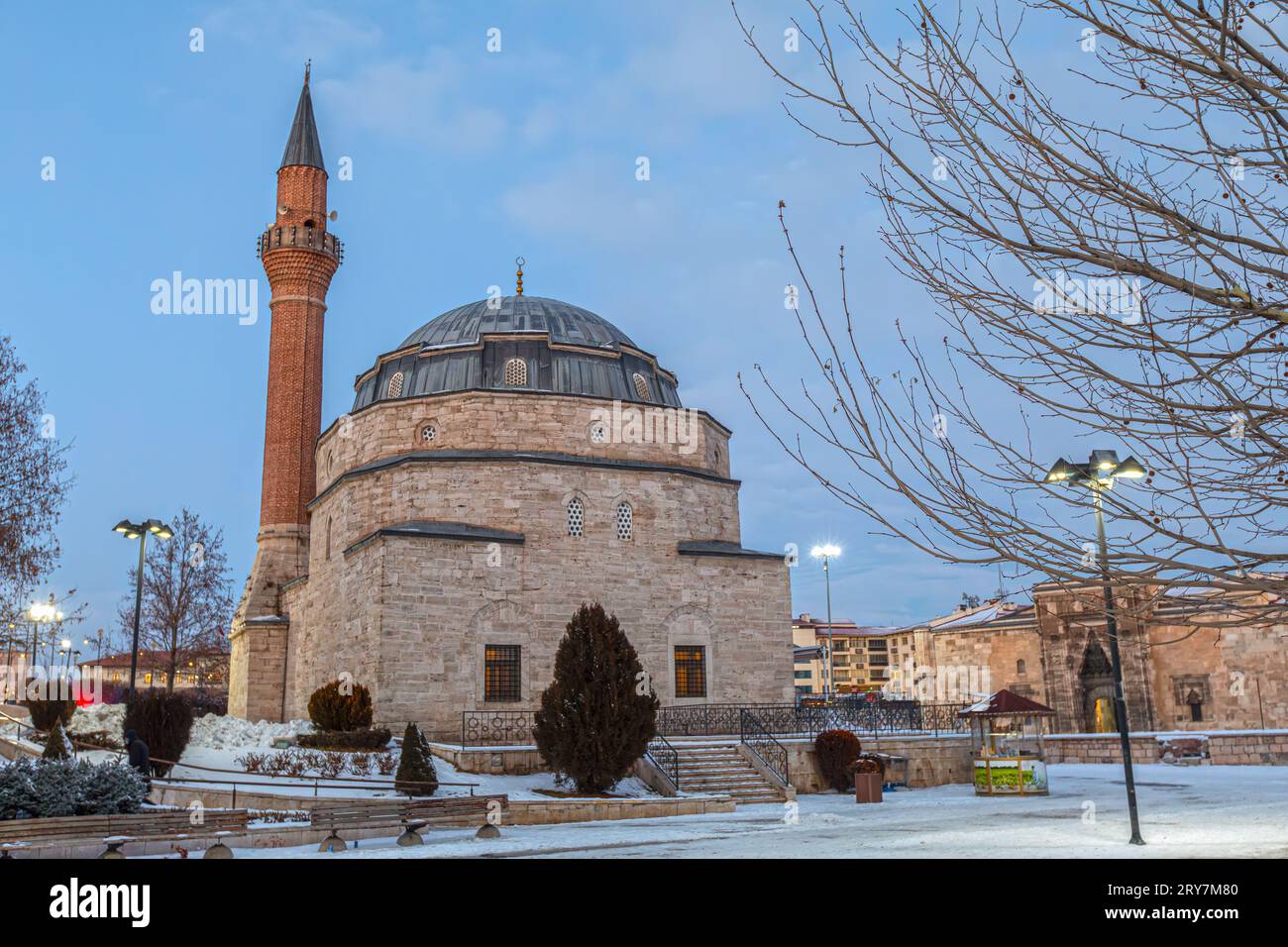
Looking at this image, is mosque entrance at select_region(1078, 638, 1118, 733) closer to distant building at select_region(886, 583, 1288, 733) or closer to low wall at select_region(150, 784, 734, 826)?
distant building at select_region(886, 583, 1288, 733)

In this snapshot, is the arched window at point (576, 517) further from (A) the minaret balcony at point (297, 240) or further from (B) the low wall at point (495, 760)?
(A) the minaret balcony at point (297, 240)

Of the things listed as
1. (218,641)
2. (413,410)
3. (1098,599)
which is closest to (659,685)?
(413,410)

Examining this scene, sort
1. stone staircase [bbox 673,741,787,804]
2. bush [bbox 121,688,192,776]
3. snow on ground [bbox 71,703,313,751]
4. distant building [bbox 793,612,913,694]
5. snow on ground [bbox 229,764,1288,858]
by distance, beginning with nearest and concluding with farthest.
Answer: snow on ground [bbox 229,764,1288,858]
bush [bbox 121,688,192,776]
stone staircase [bbox 673,741,787,804]
snow on ground [bbox 71,703,313,751]
distant building [bbox 793,612,913,694]

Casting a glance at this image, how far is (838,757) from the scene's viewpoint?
23406 mm

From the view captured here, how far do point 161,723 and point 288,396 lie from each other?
60.5ft

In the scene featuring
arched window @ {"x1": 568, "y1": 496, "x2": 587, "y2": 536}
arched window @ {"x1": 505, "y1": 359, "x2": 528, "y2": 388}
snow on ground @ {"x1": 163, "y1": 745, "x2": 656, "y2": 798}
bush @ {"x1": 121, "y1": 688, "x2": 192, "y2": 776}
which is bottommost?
snow on ground @ {"x1": 163, "y1": 745, "x2": 656, "y2": 798}

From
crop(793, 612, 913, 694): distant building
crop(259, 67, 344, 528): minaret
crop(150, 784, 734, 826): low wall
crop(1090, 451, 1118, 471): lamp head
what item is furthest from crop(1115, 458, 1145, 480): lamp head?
crop(793, 612, 913, 694): distant building

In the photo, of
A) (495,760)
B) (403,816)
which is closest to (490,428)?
(495,760)

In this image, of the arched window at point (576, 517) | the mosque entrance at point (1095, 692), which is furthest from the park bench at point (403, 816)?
the mosque entrance at point (1095, 692)

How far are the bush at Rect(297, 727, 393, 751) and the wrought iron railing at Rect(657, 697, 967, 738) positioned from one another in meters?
7.45

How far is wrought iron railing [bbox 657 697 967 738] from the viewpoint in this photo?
26.1m

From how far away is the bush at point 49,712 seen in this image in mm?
23688

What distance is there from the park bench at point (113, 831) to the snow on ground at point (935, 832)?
63 cm
